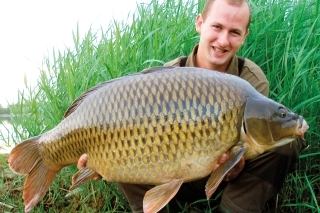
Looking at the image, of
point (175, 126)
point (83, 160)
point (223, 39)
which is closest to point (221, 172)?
point (175, 126)

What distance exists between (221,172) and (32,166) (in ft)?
3.06

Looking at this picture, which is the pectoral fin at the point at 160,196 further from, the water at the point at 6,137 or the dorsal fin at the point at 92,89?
the water at the point at 6,137

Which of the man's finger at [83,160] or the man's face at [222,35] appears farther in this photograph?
the man's face at [222,35]

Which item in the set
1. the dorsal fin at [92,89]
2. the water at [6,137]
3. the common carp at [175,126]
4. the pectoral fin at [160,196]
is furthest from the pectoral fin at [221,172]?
the water at [6,137]

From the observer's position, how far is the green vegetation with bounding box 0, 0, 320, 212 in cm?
240

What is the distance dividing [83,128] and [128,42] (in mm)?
1368

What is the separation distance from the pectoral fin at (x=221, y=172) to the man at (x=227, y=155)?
42 mm

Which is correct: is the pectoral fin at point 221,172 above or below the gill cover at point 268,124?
below

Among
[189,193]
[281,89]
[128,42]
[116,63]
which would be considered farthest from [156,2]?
[189,193]

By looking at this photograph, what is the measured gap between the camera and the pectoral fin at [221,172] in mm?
1740

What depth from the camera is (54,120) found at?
3.03 meters

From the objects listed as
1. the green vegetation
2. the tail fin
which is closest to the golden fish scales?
the tail fin

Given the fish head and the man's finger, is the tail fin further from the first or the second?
the fish head

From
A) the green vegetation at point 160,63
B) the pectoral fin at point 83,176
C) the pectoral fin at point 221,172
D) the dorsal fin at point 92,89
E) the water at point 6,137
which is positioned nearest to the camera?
the pectoral fin at point 221,172
